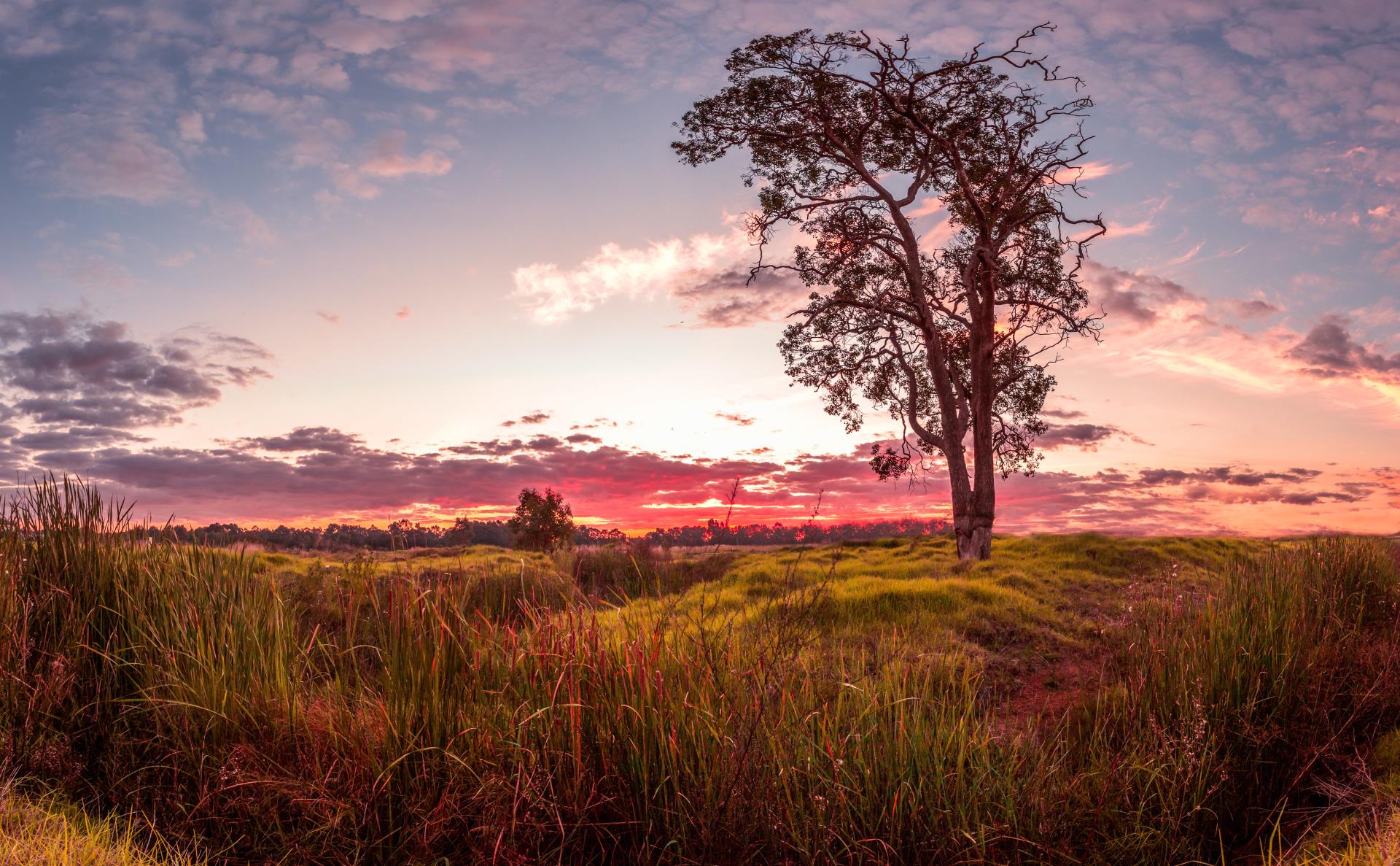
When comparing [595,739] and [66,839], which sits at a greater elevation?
[595,739]

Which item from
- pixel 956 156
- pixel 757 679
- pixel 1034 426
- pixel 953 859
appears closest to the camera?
pixel 953 859

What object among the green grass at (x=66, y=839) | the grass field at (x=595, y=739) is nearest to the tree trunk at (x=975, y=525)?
the grass field at (x=595, y=739)

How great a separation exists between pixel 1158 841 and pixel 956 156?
52.2 feet

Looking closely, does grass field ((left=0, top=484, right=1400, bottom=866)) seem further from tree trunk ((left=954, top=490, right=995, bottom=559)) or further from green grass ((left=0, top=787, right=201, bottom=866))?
tree trunk ((left=954, top=490, right=995, bottom=559))

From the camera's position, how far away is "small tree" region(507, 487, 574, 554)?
31.4 metres

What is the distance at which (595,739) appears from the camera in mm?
4629

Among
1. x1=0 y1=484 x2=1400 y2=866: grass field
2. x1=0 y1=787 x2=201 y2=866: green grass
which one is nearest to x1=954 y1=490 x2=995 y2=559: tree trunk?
x1=0 y1=484 x2=1400 y2=866: grass field

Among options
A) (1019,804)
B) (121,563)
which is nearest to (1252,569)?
(1019,804)

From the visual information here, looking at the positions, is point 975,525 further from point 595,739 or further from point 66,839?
point 66,839

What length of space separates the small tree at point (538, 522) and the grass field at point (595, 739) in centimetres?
2472

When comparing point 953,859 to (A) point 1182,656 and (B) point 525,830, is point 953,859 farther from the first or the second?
(A) point 1182,656

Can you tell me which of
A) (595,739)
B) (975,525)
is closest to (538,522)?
(975,525)

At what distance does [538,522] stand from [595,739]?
91.1ft

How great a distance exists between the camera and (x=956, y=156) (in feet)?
58.4
